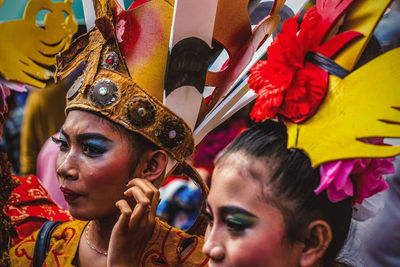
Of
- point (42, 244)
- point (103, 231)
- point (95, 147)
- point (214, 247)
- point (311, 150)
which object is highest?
point (311, 150)

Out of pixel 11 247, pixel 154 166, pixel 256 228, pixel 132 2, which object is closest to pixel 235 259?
pixel 256 228

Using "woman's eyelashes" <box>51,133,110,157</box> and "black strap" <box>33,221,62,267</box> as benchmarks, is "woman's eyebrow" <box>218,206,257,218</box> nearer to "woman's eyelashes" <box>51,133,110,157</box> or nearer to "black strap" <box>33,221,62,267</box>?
"woman's eyelashes" <box>51,133,110,157</box>

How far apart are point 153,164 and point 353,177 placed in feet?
2.93

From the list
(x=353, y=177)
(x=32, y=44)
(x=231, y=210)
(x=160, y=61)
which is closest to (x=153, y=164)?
(x=160, y=61)

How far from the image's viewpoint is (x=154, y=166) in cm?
193

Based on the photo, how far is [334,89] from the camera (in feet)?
4.33

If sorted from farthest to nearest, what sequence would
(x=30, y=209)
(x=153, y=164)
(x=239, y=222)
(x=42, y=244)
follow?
(x=30, y=209)
(x=42, y=244)
(x=153, y=164)
(x=239, y=222)

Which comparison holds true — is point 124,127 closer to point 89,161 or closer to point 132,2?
point 89,161

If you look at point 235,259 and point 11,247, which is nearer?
point 235,259

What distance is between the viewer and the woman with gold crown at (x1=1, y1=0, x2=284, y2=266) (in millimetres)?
1807

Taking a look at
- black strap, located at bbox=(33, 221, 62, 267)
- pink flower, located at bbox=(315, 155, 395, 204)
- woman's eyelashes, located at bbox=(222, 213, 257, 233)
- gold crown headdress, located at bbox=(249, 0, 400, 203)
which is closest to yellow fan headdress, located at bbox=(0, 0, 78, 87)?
black strap, located at bbox=(33, 221, 62, 267)

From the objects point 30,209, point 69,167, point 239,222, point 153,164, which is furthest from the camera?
point 30,209

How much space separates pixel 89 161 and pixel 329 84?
1.00m

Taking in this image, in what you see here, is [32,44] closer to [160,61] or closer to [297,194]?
[160,61]
